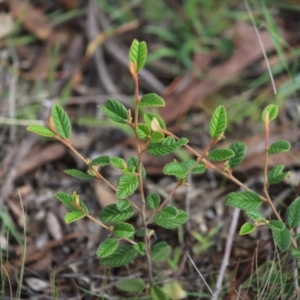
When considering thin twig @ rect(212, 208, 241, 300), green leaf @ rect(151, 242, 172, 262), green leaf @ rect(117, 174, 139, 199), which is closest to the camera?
green leaf @ rect(117, 174, 139, 199)

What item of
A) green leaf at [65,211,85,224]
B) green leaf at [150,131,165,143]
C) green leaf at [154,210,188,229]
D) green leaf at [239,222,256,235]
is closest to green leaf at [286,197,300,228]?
green leaf at [239,222,256,235]

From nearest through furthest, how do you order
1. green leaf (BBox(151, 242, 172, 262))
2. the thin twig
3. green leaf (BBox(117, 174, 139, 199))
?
green leaf (BBox(117, 174, 139, 199)) → green leaf (BBox(151, 242, 172, 262)) → the thin twig

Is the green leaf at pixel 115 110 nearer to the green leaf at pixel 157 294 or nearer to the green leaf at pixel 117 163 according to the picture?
the green leaf at pixel 117 163

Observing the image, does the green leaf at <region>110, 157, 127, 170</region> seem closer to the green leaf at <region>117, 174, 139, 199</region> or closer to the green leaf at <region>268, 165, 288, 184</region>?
the green leaf at <region>117, 174, 139, 199</region>

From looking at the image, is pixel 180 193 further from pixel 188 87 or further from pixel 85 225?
pixel 188 87

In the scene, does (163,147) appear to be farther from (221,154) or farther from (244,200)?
(244,200)

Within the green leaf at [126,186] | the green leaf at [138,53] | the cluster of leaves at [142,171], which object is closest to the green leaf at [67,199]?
the cluster of leaves at [142,171]
